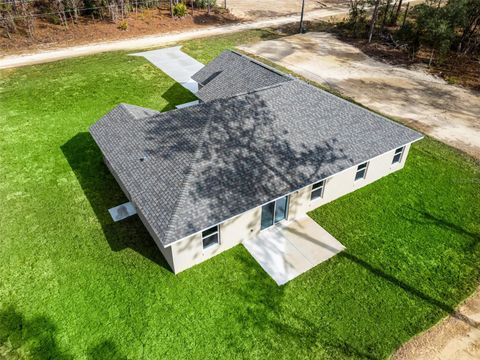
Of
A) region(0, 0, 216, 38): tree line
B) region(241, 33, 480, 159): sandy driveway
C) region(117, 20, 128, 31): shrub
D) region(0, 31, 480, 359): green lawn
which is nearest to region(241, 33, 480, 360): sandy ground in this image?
region(241, 33, 480, 159): sandy driveway

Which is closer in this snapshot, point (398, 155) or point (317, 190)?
point (317, 190)

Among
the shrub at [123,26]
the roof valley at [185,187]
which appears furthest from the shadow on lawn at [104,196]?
the shrub at [123,26]

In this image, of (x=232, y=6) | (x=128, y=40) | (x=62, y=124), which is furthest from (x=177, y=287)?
(x=232, y=6)

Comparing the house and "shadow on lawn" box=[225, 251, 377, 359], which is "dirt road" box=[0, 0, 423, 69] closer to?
the house

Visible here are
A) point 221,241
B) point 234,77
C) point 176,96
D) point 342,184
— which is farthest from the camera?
point 176,96

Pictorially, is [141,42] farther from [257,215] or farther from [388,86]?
[257,215]

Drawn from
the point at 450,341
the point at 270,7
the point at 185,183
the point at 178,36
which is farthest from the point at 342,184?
the point at 270,7
